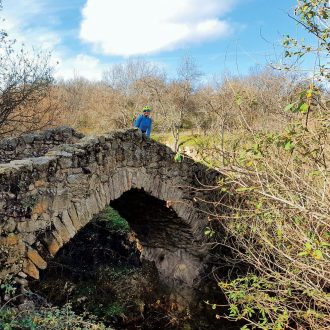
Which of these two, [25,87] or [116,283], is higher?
[25,87]

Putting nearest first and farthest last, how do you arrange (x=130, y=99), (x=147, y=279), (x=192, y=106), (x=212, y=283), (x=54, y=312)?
(x=54, y=312) → (x=212, y=283) → (x=147, y=279) → (x=192, y=106) → (x=130, y=99)

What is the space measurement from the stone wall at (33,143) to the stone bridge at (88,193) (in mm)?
19

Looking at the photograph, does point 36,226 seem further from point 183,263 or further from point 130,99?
point 130,99

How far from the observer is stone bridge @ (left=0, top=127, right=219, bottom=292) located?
4.02 meters

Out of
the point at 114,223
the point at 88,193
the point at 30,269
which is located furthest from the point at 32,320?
the point at 114,223

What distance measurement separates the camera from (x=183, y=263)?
26.9ft

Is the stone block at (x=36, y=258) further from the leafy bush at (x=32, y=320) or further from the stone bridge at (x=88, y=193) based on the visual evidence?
the leafy bush at (x=32, y=320)

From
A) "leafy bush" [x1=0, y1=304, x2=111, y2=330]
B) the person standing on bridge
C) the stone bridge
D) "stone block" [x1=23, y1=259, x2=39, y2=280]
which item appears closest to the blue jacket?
the person standing on bridge

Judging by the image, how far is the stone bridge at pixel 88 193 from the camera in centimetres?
402

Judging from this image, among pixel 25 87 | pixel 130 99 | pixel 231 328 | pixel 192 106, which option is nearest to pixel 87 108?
pixel 130 99

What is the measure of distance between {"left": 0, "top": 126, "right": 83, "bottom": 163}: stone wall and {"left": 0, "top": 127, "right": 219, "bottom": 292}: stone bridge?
2 centimetres

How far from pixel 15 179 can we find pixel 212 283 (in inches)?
205

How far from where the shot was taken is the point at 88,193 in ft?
16.5

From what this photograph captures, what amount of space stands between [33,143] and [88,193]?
3233 mm
